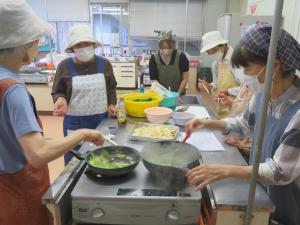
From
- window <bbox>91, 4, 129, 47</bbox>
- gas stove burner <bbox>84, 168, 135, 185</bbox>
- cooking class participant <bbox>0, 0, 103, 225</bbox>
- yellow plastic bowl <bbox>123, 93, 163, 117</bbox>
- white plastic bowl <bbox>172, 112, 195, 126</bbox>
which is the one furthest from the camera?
window <bbox>91, 4, 129, 47</bbox>

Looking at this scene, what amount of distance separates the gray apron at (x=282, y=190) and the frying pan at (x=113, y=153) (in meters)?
0.49

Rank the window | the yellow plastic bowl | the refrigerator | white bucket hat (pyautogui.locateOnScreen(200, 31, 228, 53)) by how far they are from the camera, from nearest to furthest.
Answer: the yellow plastic bowl, white bucket hat (pyautogui.locateOnScreen(200, 31, 228, 53)), the refrigerator, the window

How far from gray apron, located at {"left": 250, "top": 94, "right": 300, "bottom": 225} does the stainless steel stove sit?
31cm

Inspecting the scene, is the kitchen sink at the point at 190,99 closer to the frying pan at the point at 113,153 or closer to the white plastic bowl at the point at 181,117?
the white plastic bowl at the point at 181,117

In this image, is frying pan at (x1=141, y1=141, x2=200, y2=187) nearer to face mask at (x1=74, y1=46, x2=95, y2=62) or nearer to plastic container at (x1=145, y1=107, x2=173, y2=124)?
plastic container at (x1=145, y1=107, x2=173, y2=124)

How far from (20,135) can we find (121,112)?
43.6 inches

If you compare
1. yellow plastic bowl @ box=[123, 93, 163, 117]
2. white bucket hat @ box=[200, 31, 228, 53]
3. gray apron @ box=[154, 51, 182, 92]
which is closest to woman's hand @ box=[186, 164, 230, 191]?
yellow plastic bowl @ box=[123, 93, 163, 117]

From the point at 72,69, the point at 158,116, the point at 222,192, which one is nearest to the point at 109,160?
the point at 222,192

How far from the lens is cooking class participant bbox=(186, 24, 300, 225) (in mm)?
924

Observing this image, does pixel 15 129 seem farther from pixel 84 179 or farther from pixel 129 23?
pixel 129 23

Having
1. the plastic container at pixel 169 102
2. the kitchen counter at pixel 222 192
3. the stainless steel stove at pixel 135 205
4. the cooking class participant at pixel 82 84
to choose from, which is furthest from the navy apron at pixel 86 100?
the stainless steel stove at pixel 135 205

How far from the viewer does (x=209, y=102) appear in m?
2.37

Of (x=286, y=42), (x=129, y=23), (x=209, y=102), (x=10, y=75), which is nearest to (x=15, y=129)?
(x=10, y=75)

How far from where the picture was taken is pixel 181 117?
1.79 meters
